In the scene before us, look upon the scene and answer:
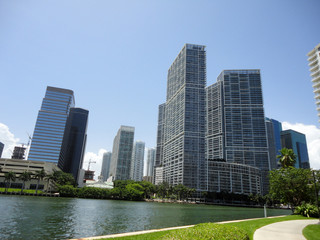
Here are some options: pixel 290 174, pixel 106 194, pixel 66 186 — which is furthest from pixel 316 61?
pixel 66 186

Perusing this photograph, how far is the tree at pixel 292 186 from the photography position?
47.2m

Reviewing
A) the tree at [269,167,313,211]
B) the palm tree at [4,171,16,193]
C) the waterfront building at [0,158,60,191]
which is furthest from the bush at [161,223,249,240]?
the waterfront building at [0,158,60,191]

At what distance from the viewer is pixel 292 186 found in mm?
48375

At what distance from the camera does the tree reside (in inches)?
1858

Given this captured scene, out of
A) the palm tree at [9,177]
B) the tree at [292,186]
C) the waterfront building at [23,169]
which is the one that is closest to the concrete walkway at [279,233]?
the tree at [292,186]

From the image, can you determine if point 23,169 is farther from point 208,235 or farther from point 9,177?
point 208,235

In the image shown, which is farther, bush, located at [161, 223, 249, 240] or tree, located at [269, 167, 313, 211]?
tree, located at [269, 167, 313, 211]

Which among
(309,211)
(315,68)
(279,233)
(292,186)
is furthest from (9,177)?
(315,68)

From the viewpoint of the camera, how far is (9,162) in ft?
509

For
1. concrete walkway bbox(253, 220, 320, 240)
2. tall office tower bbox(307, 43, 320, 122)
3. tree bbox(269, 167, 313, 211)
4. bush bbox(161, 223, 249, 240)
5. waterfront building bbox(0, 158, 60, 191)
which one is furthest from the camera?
waterfront building bbox(0, 158, 60, 191)

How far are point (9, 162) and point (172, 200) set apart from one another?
5180 inches

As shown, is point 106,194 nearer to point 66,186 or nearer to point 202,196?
point 66,186

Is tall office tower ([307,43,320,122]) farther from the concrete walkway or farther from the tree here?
the concrete walkway

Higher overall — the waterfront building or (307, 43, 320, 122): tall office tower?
(307, 43, 320, 122): tall office tower
